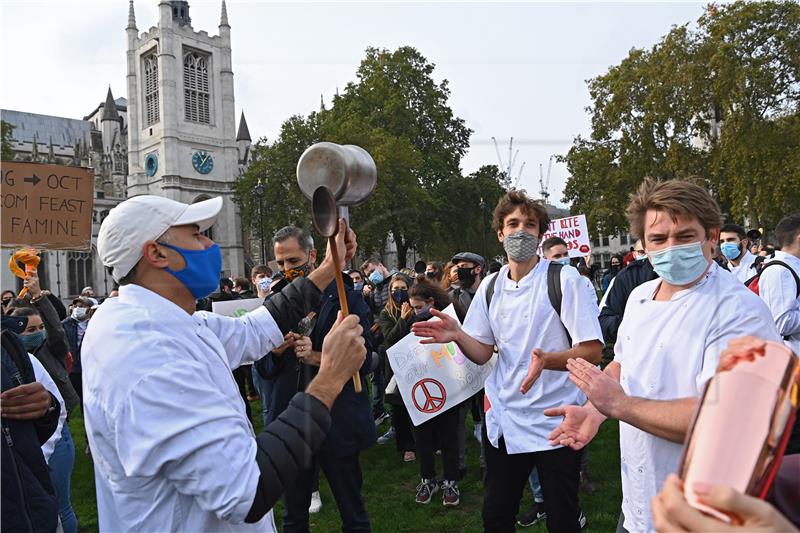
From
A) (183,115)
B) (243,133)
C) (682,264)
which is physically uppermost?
(243,133)

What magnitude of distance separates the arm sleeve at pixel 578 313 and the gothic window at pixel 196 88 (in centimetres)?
6656

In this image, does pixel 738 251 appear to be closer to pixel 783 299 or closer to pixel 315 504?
pixel 783 299

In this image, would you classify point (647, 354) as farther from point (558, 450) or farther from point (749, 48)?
point (749, 48)

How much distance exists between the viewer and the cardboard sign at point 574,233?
511 inches

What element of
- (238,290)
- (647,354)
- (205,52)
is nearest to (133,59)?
(205,52)

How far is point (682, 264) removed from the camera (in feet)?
8.21

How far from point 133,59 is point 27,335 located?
2728 inches

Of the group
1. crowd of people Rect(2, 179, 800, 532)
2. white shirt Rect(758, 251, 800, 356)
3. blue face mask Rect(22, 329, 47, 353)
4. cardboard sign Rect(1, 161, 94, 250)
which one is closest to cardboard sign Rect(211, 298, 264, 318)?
crowd of people Rect(2, 179, 800, 532)

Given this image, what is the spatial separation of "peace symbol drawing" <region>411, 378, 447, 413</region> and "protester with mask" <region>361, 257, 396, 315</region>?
310 cm

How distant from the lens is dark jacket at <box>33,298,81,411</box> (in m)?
5.64

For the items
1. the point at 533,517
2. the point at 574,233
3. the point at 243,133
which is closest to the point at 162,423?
the point at 533,517

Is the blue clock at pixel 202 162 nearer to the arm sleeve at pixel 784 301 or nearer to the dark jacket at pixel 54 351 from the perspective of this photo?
the dark jacket at pixel 54 351

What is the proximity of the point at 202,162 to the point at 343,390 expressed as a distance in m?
63.8

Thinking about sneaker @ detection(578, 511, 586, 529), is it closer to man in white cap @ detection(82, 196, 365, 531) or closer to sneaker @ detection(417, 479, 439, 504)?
sneaker @ detection(417, 479, 439, 504)
